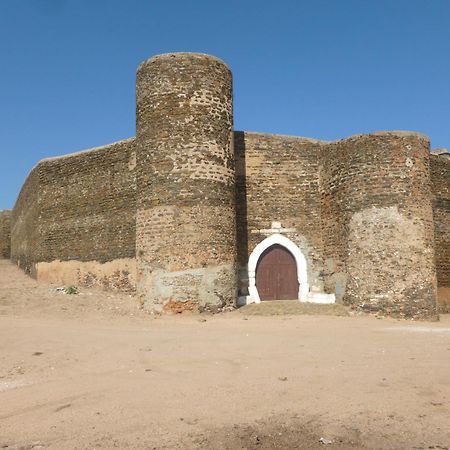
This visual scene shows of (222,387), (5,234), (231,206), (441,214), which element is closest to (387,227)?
(441,214)

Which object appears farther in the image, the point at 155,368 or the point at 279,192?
the point at 279,192

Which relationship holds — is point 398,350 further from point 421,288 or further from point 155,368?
point 421,288

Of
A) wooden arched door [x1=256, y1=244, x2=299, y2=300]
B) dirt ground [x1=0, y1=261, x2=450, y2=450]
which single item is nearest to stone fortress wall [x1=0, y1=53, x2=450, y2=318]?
wooden arched door [x1=256, y1=244, x2=299, y2=300]

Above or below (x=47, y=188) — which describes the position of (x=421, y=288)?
below

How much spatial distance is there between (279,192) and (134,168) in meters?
4.20

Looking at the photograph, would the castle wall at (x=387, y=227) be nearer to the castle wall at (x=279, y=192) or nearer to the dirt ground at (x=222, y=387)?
the castle wall at (x=279, y=192)

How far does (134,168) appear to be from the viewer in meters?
14.6

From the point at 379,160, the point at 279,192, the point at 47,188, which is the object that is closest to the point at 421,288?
the point at 379,160

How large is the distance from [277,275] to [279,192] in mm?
2389

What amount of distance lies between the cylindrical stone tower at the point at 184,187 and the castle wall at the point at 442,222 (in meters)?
6.65

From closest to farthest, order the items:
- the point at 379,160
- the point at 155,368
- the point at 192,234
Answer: the point at 155,368 → the point at 192,234 → the point at 379,160

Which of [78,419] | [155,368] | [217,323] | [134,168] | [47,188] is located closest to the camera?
[78,419]

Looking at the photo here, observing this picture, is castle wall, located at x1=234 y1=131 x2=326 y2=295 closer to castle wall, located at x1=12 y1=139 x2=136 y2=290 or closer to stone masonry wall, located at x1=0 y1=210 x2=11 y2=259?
castle wall, located at x1=12 y1=139 x2=136 y2=290

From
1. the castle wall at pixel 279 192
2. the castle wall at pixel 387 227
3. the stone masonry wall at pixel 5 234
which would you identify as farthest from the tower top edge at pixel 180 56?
the stone masonry wall at pixel 5 234
